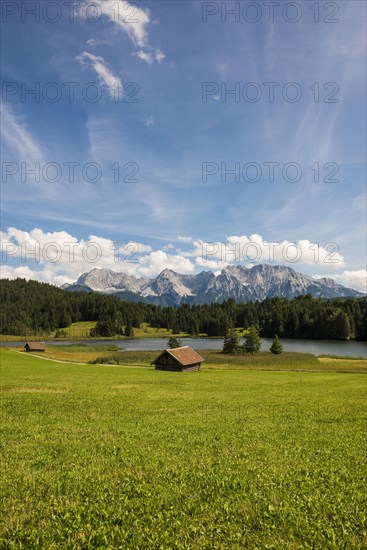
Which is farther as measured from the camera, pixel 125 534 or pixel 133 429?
pixel 133 429

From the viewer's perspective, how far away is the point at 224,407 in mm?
24281

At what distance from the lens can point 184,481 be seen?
10.1 meters

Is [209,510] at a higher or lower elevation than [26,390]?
higher

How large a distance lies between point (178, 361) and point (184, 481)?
56.3 metres

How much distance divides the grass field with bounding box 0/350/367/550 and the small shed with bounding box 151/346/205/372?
45435mm

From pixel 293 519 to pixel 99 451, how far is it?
322 inches

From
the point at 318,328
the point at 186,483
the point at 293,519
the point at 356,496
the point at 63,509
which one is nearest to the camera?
the point at 293,519

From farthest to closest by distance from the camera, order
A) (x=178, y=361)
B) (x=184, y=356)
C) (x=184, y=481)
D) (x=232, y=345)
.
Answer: (x=232, y=345) < (x=184, y=356) < (x=178, y=361) < (x=184, y=481)

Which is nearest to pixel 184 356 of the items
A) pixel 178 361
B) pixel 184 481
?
pixel 178 361

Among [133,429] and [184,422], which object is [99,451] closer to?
[133,429]

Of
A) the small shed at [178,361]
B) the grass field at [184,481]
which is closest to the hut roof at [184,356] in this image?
the small shed at [178,361]

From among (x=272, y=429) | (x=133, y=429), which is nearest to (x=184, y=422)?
(x=133, y=429)

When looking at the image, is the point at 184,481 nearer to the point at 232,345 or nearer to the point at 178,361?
the point at 178,361

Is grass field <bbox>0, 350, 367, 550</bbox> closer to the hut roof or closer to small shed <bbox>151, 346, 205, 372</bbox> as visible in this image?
the hut roof
